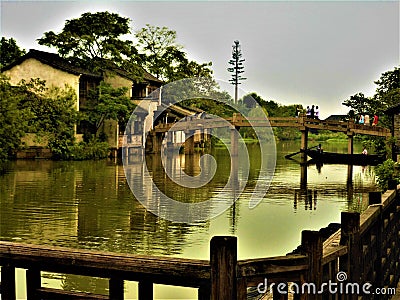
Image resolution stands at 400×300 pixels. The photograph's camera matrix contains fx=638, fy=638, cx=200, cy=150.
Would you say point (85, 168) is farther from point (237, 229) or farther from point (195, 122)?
point (237, 229)

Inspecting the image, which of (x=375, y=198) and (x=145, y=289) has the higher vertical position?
(x=375, y=198)

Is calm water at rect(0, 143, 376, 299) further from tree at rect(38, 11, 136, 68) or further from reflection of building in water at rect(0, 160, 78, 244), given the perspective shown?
tree at rect(38, 11, 136, 68)

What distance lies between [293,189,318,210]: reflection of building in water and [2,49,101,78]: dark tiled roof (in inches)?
711

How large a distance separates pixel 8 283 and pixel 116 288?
0.68m

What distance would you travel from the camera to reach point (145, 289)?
3117 mm

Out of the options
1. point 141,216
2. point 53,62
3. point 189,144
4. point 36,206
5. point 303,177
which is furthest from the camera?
point 189,144

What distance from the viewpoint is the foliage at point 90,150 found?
105 feet

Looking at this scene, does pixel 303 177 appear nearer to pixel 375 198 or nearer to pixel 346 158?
pixel 346 158

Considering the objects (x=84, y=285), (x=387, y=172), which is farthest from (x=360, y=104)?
(x=84, y=285)

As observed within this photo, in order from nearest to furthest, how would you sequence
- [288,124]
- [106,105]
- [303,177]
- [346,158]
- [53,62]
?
[303,177] → [346,158] → [288,124] → [53,62] → [106,105]

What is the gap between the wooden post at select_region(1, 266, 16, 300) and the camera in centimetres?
339

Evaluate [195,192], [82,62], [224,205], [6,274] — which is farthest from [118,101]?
[6,274]

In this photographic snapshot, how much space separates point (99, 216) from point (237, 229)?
3249 mm

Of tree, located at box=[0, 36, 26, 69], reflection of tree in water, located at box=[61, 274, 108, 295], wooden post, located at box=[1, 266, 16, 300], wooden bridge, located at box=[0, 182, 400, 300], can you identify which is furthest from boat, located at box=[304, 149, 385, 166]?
wooden post, located at box=[1, 266, 16, 300]
